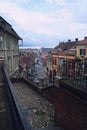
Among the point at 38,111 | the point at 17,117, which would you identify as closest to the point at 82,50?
the point at 38,111

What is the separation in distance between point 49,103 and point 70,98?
476 centimetres

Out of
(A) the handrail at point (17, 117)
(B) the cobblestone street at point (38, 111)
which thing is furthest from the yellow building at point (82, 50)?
(A) the handrail at point (17, 117)

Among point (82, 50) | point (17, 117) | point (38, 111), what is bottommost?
point (38, 111)

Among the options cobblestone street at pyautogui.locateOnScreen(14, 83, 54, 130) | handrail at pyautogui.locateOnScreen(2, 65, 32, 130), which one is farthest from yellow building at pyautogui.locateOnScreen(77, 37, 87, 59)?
handrail at pyautogui.locateOnScreen(2, 65, 32, 130)

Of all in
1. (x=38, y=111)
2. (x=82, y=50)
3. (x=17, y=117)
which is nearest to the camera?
(x=17, y=117)

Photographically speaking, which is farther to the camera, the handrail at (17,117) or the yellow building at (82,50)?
the yellow building at (82,50)

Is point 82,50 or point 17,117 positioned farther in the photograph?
point 82,50

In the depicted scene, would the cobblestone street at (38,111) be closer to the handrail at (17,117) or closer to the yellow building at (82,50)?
the handrail at (17,117)

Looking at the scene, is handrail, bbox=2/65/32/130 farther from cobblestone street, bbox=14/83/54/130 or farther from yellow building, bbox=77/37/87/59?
yellow building, bbox=77/37/87/59

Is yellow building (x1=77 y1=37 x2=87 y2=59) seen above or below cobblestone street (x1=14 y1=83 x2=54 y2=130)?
above

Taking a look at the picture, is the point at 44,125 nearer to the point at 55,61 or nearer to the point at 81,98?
the point at 81,98

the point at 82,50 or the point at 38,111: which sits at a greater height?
the point at 82,50

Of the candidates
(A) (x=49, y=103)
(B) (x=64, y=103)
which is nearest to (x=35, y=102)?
(A) (x=49, y=103)

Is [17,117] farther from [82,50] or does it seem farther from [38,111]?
[82,50]
